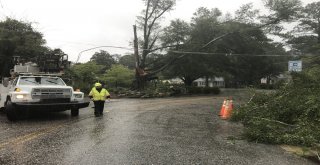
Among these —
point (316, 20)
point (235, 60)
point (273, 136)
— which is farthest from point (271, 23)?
point (273, 136)

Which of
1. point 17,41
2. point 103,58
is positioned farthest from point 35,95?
point 103,58

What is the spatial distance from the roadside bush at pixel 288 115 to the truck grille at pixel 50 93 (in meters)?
6.48

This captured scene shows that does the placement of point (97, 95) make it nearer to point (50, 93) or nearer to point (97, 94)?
point (97, 94)

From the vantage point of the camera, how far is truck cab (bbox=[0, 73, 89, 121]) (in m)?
11.2

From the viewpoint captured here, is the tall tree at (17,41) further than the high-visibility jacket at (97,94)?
Yes

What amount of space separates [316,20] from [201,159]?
199ft

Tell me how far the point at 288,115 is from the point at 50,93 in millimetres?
8423

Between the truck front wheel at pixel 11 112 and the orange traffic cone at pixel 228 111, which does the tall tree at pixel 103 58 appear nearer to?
the orange traffic cone at pixel 228 111

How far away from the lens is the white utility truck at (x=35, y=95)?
11227 millimetres

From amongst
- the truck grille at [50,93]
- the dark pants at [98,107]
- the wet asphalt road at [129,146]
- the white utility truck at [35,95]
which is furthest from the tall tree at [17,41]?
the wet asphalt road at [129,146]

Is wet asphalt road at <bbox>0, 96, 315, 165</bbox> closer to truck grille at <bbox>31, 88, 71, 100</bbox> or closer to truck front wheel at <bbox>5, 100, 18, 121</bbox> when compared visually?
truck front wheel at <bbox>5, 100, 18, 121</bbox>

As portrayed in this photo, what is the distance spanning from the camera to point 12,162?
225 inches

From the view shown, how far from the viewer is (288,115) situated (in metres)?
11.4

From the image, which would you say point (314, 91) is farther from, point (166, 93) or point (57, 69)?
point (166, 93)
